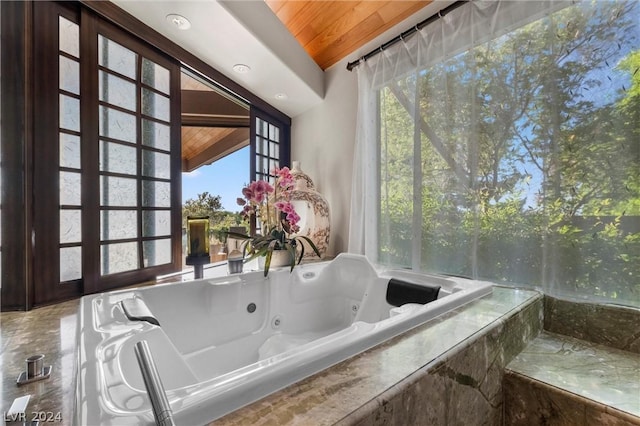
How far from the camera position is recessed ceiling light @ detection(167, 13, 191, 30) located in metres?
1.33

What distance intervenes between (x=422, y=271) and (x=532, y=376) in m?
0.73

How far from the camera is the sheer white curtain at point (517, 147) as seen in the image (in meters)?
1.00

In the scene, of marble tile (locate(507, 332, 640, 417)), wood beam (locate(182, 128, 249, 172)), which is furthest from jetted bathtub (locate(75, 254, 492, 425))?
wood beam (locate(182, 128, 249, 172))

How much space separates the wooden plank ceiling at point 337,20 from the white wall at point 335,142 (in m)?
0.09

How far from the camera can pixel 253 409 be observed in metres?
0.46

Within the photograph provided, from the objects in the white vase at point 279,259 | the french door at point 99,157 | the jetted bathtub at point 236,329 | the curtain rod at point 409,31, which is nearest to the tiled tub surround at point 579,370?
the jetted bathtub at point 236,329

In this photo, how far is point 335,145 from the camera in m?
2.27

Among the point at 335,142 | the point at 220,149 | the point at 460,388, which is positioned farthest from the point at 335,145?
the point at 220,149

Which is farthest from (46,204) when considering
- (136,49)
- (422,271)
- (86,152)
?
(422,271)

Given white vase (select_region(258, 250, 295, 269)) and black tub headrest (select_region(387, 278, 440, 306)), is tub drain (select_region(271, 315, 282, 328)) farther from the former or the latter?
black tub headrest (select_region(387, 278, 440, 306))

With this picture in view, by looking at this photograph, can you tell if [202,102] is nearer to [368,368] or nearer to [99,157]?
[99,157]

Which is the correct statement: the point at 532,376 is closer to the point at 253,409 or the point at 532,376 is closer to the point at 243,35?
the point at 253,409

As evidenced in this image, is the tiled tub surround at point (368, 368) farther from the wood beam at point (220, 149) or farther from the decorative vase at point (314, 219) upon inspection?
the wood beam at point (220, 149)

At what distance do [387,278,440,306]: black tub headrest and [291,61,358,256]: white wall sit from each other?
83cm
